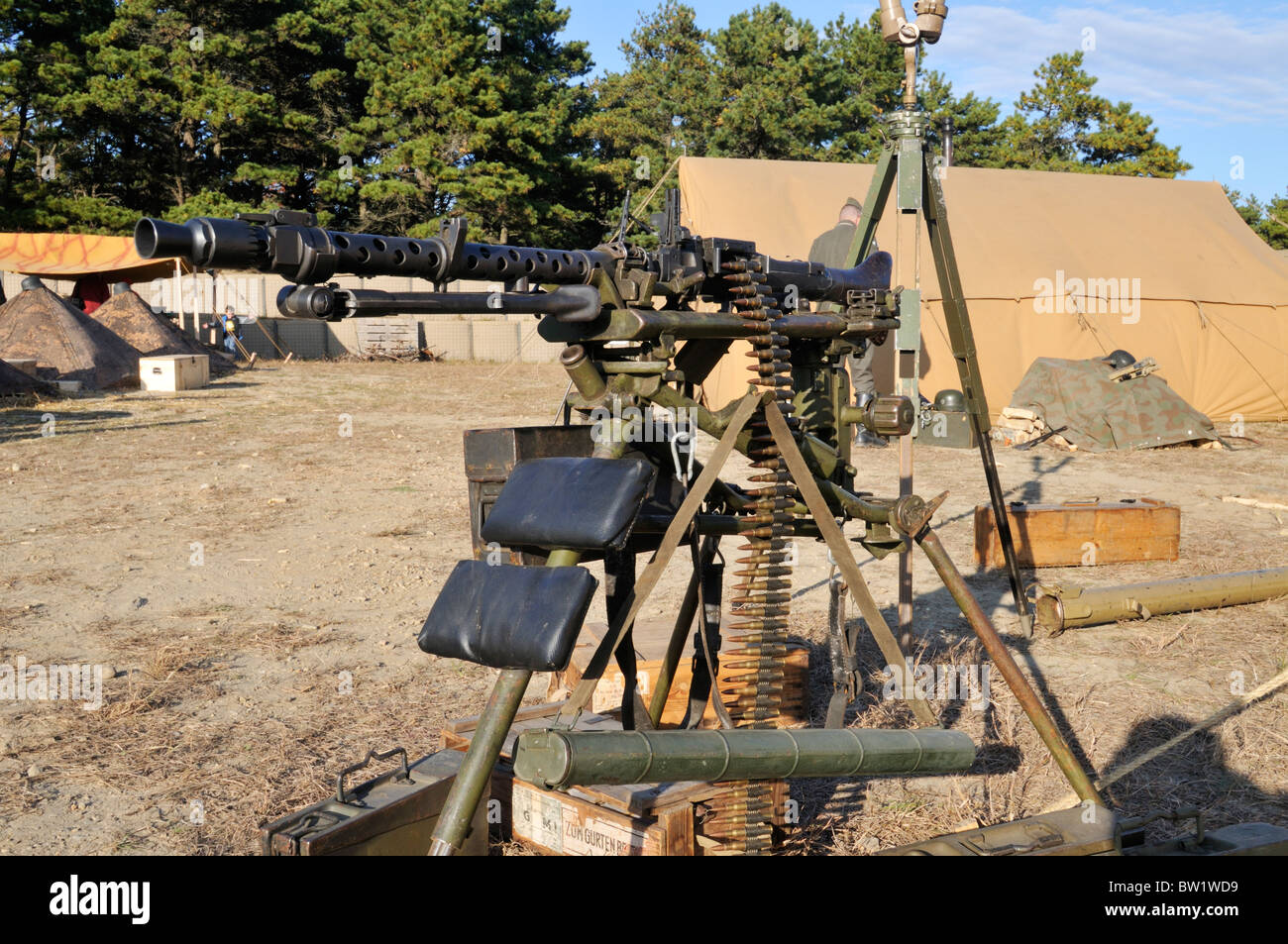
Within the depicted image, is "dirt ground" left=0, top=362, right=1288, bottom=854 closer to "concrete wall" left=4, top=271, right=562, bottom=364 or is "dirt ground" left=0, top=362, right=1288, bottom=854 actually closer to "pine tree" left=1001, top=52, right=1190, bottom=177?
"concrete wall" left=4, top=271, right=562, bottom=364

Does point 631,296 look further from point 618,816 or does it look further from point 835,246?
point 835,246

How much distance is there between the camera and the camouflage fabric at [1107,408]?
1570 cm

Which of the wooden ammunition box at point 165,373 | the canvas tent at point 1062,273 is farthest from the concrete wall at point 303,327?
the canvas tent at point 1062,273

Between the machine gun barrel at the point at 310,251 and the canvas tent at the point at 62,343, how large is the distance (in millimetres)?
20329

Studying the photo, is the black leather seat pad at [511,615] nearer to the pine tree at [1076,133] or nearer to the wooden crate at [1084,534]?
the wooden crate at [1084,534]

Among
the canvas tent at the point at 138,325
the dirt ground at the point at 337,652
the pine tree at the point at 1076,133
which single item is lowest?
the dirt ground at the point at 337,652

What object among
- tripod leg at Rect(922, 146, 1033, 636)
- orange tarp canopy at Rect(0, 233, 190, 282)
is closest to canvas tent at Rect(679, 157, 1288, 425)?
tripod leg at Rect(922, 146, 1033, 636)

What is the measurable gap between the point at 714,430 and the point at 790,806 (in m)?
1.50

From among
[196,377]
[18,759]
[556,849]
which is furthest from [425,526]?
[196,377]

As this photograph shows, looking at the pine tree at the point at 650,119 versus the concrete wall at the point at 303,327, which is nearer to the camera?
the concrete wall at the point at 303,327

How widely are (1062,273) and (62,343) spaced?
1908cm

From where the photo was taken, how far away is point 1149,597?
23.0 feet

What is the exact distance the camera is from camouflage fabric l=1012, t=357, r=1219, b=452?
51.5 ft

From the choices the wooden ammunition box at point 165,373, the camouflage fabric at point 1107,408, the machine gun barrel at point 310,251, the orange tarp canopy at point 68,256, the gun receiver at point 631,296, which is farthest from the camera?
the orange tarp canopy at point 68,256
